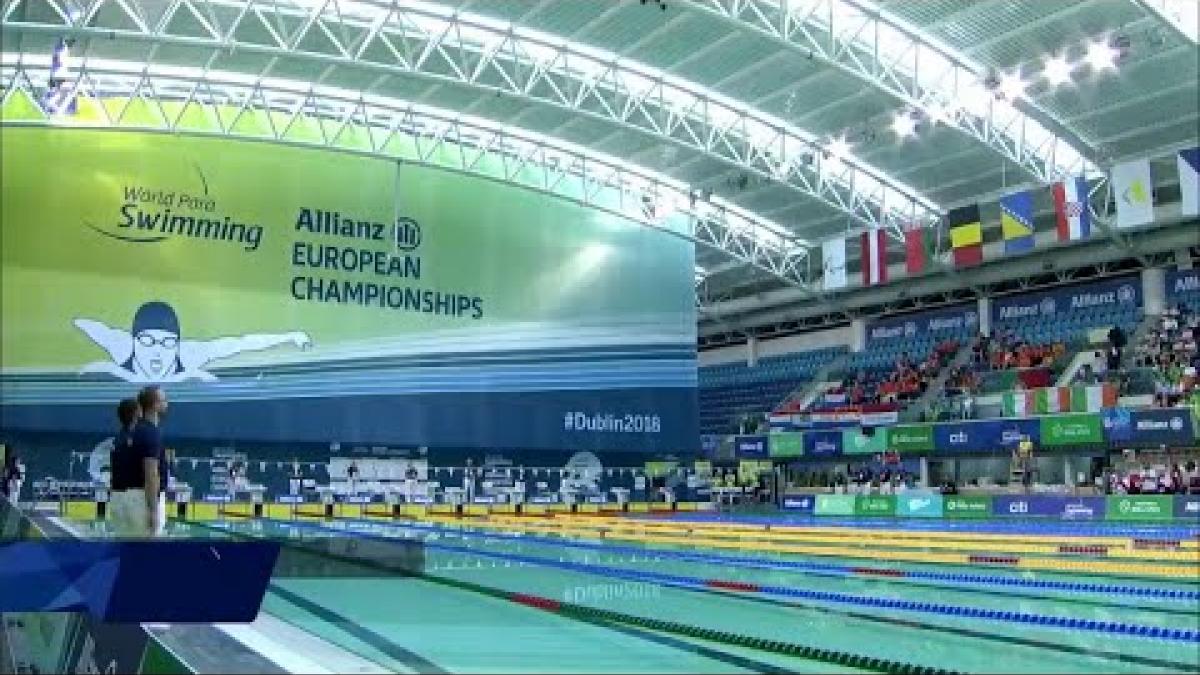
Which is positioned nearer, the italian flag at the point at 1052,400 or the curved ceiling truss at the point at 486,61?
the curved ceiling truss at the point at 486,61

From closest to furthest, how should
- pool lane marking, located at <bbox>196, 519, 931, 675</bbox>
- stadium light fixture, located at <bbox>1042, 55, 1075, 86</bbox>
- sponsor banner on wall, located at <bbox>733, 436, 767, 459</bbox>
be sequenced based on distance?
pool lane marking, located at <bbox>196, 519, 931, 675</bbox>
stadium light fixture, located at <bbox>1042, 55, 1075, 86</bbox>
sponsor banner on wall, located at <bbox>733, 436, 767, 459</bbox>

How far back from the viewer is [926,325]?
38625 mm

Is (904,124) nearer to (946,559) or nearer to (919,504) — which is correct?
(919,504)

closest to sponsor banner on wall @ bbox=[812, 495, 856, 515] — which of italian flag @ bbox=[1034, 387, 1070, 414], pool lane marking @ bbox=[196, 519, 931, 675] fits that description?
italian flag @ bbox=[1034, 387, 1070, 414]

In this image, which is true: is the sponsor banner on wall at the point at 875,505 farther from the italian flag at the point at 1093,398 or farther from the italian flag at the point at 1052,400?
the italian flag at the point at 1093,398

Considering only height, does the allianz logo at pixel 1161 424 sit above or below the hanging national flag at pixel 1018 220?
below

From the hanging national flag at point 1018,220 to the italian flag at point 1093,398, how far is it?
484 centimetres

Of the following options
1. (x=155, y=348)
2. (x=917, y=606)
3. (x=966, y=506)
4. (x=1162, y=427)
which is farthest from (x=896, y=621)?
(x=155, y=348)

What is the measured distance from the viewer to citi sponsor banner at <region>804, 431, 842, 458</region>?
110ft

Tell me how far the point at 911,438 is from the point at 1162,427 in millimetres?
7505

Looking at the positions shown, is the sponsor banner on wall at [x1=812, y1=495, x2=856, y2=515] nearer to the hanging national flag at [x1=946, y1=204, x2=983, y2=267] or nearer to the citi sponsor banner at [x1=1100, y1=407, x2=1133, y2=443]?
the citi sponsor banner at [x1=1100, y1=407, x2=1133, y2=443]

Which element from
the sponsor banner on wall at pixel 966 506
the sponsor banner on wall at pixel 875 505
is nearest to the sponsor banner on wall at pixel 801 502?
the sponsor banner on wall at pixel 875 505

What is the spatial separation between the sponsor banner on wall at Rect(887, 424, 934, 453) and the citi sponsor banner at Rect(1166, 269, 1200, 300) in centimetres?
767

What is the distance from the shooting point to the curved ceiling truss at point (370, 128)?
2502cm
